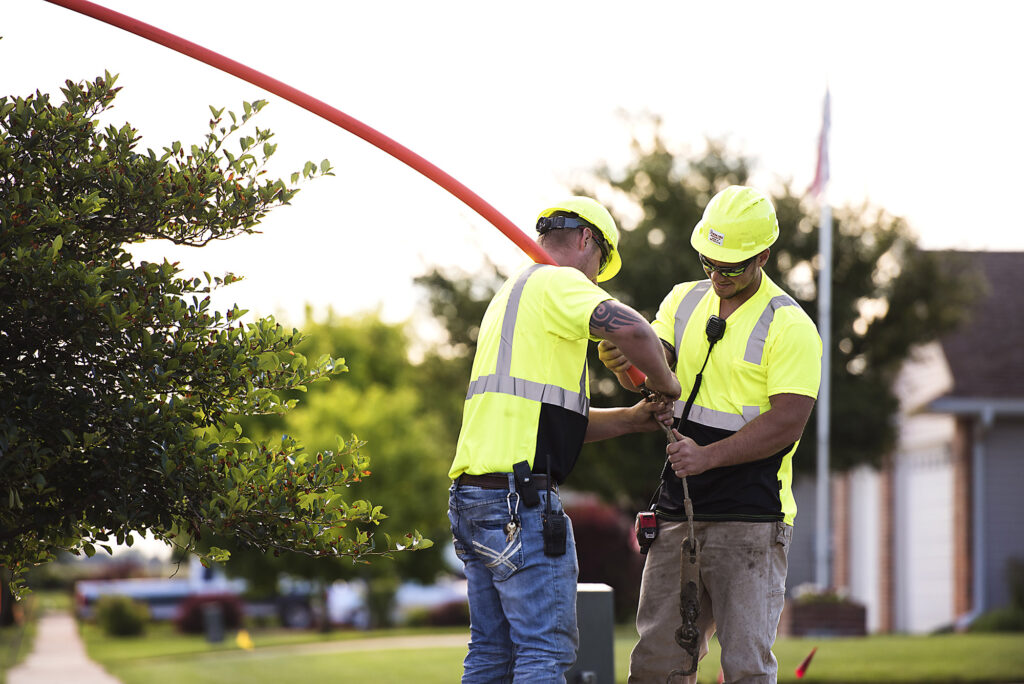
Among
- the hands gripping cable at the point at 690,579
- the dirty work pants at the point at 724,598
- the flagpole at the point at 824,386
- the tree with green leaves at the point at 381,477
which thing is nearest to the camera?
the dirty work pants at the point at 724,598

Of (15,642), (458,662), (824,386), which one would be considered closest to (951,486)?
(824,386)

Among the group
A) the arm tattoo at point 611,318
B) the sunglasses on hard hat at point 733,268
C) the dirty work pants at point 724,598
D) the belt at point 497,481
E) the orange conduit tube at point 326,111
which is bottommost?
the dirty work pants at point 724,598

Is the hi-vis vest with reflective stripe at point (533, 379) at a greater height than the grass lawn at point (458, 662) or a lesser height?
greater

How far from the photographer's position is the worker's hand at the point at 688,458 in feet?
15.8

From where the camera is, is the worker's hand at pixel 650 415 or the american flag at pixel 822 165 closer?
the worker's hand at pixel 650 415

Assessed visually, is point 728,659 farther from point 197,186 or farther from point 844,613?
point 844,613

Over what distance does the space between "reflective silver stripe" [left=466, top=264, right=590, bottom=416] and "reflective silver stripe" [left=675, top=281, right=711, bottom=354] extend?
78 cm

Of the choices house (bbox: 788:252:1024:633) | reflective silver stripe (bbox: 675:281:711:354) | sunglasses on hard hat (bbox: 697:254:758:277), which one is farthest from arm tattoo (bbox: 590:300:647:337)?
house (bbox: 788:252:1024:633)

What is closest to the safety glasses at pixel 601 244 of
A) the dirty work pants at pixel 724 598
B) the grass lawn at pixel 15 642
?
the dirty work pants at pixel 724 598

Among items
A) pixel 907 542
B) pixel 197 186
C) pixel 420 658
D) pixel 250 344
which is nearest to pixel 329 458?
pixel 250 344

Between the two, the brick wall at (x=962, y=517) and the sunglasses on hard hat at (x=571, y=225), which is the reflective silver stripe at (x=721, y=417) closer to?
the sunglasses on hard hat at (x=571, y=225)

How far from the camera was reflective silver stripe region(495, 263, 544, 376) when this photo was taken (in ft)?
14.6

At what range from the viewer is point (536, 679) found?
4.25m

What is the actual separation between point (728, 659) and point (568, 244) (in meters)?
1.73
